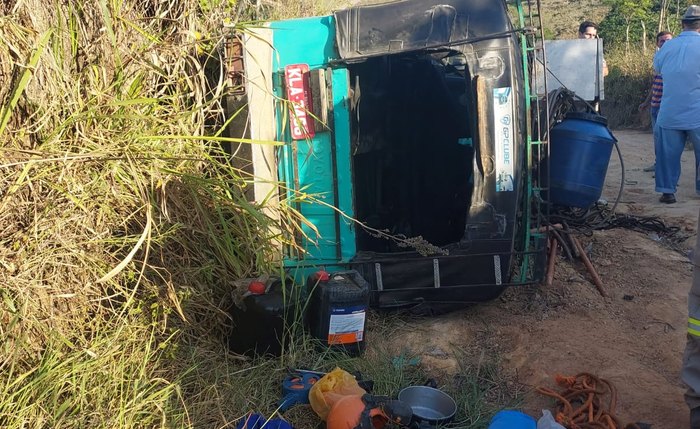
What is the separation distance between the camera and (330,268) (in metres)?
4.58

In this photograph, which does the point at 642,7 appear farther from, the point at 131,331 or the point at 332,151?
the point at 131,331

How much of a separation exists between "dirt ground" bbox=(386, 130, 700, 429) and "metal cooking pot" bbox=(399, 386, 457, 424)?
1.58 ft

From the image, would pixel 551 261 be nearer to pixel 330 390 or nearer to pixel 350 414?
pixel 330 390

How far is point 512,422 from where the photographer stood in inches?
120

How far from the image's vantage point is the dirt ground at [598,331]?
366 cm

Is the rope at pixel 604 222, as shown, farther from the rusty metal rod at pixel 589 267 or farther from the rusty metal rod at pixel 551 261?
the rusty metal rod at pixel 551 261

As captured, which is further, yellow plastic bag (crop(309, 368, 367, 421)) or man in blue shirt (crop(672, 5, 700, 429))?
man in blue shirt (crop(672, 5, 700, 429))

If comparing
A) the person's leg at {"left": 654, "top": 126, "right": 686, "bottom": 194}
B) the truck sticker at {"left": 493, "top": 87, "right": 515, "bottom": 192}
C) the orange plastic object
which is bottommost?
the orange plastic object

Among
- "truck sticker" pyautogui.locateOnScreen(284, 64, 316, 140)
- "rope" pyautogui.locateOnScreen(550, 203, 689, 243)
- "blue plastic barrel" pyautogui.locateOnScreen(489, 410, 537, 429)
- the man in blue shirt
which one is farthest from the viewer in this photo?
the man in blue shirt

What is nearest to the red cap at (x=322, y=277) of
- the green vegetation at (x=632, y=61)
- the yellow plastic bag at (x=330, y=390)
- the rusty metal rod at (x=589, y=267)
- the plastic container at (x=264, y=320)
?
the plastic container at (x=264, y=320)

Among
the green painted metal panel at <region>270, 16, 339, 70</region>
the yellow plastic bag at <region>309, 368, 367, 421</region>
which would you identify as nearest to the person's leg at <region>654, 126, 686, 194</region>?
the green painted metal panel at <region>270, 16, 339, 70</region>

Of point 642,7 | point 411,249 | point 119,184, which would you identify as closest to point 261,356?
point 119,184

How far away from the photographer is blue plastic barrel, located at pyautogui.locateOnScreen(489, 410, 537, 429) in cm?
303

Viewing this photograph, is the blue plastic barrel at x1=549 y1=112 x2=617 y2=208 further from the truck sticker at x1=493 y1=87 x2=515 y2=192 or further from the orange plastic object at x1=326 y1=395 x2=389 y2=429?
the orange plastic object at x1=326 y1=395 x2=389 y2=429
